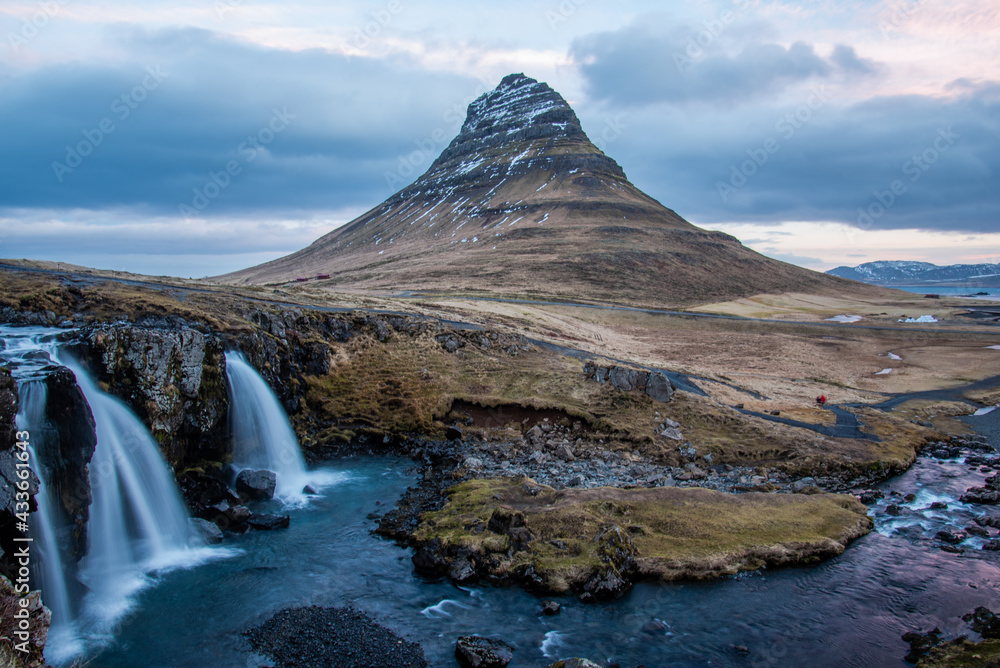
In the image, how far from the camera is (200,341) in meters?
31.1

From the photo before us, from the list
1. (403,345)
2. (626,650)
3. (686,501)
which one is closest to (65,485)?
(626,650)

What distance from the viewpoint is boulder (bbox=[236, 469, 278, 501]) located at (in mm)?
29516

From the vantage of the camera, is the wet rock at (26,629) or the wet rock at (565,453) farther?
the wet rock at (565,453)

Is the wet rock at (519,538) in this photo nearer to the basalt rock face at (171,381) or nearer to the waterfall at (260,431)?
the waterfall at (260,431)

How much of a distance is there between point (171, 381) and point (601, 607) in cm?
2379

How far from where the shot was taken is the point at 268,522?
88.4 ft

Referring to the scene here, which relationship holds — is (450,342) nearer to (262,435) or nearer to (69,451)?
(262,435)

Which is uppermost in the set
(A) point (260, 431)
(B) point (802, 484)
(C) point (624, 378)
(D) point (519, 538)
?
(C) point (624, 378)

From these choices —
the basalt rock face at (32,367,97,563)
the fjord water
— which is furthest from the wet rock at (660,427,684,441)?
the basalt rock face at (32,367,97,563)

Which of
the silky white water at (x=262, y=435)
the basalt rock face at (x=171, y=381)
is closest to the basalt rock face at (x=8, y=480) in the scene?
the basalt rock face at (x=171, y=381)

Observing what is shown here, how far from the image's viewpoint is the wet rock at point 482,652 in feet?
57.7

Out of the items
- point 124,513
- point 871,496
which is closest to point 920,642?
point 871,496

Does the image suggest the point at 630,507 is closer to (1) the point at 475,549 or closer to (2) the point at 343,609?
(1) the point at 475,549

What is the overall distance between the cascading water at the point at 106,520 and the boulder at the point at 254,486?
10.8ft
